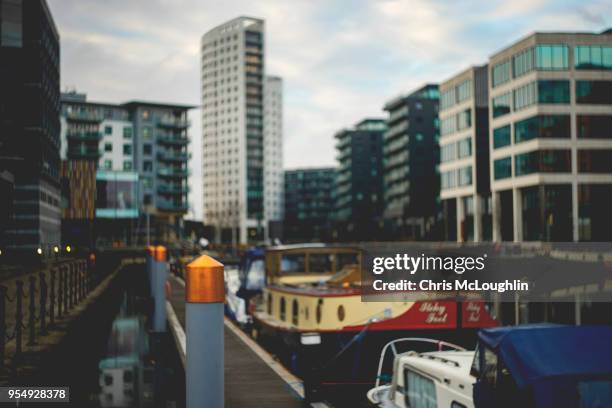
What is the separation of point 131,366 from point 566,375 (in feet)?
37.1

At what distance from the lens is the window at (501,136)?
79.8 metres

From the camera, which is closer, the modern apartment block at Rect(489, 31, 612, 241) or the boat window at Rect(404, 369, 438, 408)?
the boat window at Rect(404, 369, 438, 408)

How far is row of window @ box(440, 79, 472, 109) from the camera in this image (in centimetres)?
9376

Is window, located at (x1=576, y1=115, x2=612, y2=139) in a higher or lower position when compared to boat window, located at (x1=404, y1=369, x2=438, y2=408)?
higher

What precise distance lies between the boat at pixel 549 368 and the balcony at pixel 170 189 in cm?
12141

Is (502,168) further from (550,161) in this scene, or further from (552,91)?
(552,91)

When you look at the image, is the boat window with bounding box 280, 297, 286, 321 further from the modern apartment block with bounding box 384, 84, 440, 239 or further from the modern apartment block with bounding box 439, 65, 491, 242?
the modern apartment block with bounding box 384, 84, 440, 239

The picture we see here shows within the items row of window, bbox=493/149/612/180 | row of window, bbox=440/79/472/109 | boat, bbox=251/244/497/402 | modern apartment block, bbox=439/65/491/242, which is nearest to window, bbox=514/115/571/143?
row of window, bbox=493/149/612/180

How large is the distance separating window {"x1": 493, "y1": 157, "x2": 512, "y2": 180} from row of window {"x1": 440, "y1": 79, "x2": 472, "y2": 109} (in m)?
14.5

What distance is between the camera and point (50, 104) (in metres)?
12.1

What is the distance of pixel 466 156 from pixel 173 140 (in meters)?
56.6

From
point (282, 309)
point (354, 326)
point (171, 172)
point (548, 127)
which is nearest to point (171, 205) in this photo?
point (171, 172)

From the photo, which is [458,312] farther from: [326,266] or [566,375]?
[566,375]

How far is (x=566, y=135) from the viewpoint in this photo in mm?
71312
